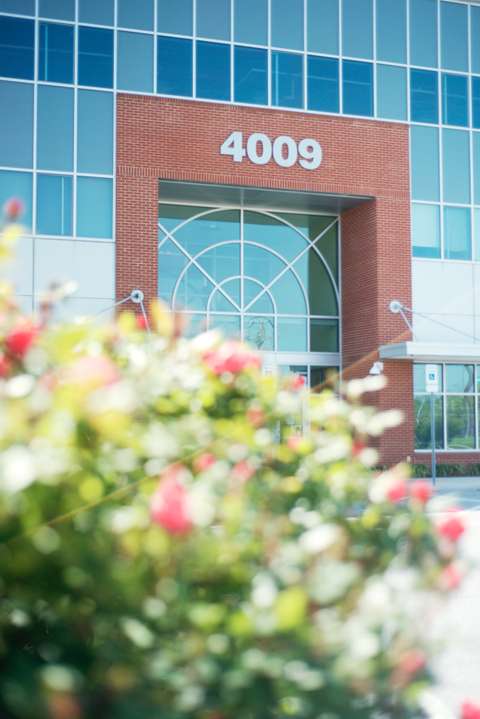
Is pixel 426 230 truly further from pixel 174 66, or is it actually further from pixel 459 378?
pixel 174 66

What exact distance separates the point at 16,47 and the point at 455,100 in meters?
11.2

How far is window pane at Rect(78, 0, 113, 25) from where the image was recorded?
808 inches

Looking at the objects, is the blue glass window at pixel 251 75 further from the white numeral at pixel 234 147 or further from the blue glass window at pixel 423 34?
the blue glass window at pixel 423 34

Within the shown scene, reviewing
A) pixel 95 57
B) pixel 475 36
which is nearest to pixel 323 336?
pixel 475 36

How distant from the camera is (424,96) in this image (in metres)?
23.5

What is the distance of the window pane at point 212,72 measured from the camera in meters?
21.5

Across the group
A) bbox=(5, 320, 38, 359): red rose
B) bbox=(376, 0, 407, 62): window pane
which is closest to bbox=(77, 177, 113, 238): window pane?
bbox=(376, 0, 407, 62): window pane

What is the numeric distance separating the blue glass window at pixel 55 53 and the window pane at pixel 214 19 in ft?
10.4

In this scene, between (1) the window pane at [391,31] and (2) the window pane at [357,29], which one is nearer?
(2) the window pane at [357,29]

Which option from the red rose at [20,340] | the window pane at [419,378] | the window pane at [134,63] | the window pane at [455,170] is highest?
the window pane at [134,63]

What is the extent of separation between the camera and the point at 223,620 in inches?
66.7

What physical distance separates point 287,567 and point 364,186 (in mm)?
21564

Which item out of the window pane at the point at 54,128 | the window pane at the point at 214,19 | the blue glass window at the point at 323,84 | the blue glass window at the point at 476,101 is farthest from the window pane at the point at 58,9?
the blue glass window at the point at 476,101

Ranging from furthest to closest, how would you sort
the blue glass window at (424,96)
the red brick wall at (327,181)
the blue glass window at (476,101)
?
the blue glass window at (476,101)
the blue glass window at (424,96)
the red brick wall at (327,181)
